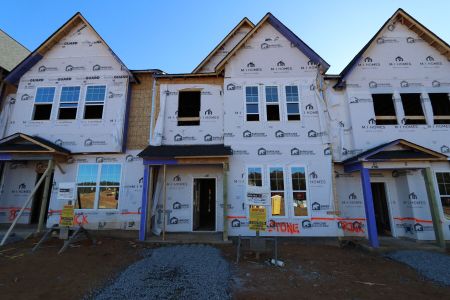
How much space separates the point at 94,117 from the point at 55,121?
1.83 meters

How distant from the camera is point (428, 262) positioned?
705cm

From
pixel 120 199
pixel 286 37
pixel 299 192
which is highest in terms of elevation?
pixel 286 37

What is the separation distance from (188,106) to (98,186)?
20.1ft

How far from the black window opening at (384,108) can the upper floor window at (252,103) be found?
5.75 metres

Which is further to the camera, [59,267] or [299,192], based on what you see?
[299,192]

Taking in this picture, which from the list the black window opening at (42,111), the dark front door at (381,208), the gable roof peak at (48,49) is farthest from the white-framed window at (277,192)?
the black window opening at (42,111)

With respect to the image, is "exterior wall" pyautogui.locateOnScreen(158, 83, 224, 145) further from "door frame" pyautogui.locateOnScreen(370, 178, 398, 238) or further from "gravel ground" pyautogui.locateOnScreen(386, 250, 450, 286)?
"gravel ground" pyautogui.locateOnScreen(386, 250, 450, 286)

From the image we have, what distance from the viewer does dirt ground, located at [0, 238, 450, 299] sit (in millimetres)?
4938

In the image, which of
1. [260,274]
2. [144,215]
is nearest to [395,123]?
[260,274]

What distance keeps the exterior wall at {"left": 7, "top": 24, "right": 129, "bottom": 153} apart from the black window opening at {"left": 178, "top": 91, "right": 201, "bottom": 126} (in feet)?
9.37

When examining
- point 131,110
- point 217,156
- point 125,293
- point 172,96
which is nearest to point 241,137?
point 217,156

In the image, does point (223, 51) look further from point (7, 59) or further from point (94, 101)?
point (7, 59)

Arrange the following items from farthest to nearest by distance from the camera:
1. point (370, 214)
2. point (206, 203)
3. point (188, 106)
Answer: point (206, 203) → point (188, 106) → point (370, 214)

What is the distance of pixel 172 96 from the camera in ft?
38.0
